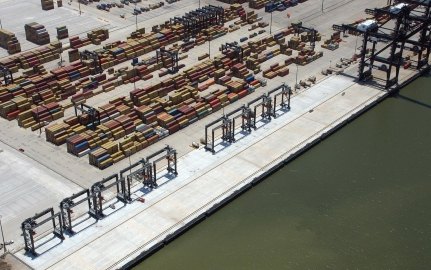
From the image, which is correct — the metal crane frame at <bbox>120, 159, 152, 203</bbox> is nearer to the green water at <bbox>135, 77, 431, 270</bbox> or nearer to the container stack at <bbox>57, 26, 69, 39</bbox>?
the green water at <bbox>135, 77, 431, 270</bbox>

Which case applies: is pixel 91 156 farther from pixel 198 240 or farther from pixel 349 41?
pixel 349 41

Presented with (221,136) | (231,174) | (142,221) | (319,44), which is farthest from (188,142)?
(319,44)

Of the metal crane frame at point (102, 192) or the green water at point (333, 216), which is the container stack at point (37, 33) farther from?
the green water at point (333, 216)

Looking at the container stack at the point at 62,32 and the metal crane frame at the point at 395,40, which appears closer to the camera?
the metal crane frame at the point at 395,40

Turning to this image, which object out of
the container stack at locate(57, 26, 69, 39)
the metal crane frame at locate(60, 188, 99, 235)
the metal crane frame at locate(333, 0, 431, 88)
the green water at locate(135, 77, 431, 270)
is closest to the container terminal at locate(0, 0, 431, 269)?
the metal crane frame at locate(60, 188, 99, 235)

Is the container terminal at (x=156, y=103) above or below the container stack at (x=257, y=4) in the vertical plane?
below

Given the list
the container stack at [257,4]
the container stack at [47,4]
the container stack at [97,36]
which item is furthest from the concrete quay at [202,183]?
the container stack at [47,4]

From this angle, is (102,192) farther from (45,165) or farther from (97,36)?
(97,36)
